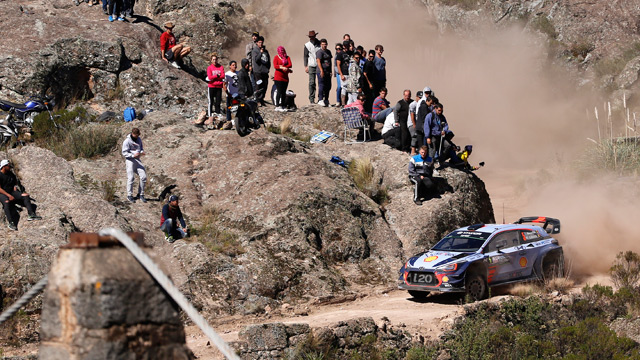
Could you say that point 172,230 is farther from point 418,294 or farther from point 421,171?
point 421,171

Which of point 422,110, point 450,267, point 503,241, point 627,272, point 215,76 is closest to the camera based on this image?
point 450,267

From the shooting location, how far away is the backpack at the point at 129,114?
21.0m

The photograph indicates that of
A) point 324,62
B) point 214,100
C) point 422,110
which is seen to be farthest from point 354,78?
point 214,100

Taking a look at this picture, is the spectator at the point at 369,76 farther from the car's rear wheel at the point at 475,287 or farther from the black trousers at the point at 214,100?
Result: the car's rear wheel at the point at 475,287

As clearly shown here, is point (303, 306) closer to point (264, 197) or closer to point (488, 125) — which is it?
point (264, 197)

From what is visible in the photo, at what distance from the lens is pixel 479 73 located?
45438 millimetres

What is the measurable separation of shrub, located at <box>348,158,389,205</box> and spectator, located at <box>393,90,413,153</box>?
3.88 ft

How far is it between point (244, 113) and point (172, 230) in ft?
15.2

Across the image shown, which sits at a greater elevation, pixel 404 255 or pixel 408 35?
pixel 408 35

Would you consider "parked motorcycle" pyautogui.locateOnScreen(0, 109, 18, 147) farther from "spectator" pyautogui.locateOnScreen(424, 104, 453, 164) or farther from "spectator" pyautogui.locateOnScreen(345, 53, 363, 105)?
"spectator" pyautogui.locateOnScreen(424, 104, 453, 164)

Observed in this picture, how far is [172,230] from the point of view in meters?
16.6

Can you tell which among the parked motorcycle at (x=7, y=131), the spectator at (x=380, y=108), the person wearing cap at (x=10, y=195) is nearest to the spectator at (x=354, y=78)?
the spectator at (x=380, y=108)

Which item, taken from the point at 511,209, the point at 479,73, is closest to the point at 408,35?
the point at 479,73

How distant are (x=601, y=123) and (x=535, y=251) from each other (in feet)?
82.8
